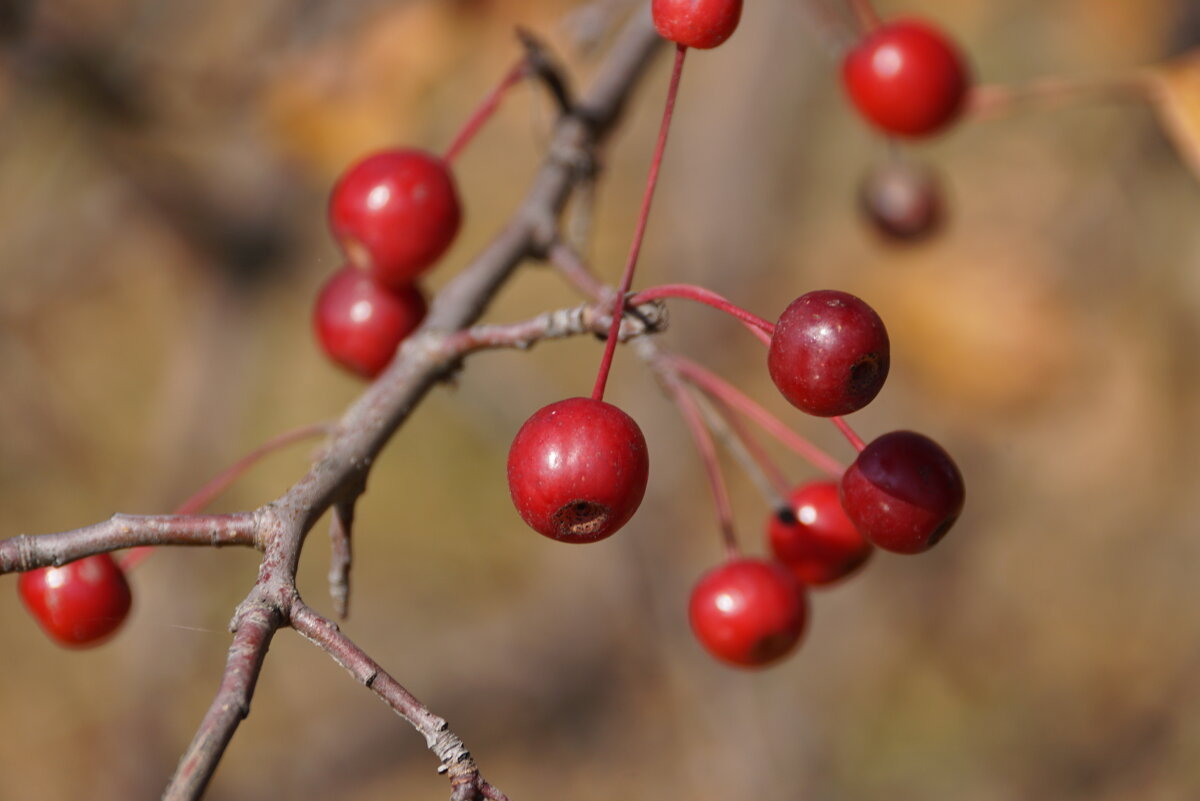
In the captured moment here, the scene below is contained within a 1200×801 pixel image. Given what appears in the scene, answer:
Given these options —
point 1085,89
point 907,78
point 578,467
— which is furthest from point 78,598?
point 1085,89

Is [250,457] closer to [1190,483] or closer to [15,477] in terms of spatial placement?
[15,477]

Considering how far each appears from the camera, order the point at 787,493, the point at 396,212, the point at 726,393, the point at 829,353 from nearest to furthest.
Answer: the point at 829,353, the point at 726,393, the point at 396,212, the point at 787,493

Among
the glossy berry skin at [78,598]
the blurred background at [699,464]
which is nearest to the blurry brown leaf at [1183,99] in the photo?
the glossy berry skin at [78,598]

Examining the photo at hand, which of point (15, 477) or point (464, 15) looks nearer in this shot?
point (464, 15)

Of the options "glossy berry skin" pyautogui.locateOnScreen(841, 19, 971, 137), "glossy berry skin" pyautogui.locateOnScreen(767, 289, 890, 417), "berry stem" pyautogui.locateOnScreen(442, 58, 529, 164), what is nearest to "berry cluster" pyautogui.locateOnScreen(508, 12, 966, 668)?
"glossy berry skin" pyautogui.locateOnScreen(767, 289, 890, 417)

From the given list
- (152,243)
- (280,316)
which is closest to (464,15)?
(152,243)

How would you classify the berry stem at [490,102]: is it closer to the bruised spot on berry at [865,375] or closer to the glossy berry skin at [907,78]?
the glossy berry skin at [907,78]

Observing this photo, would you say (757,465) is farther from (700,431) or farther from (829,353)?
(829,353)
